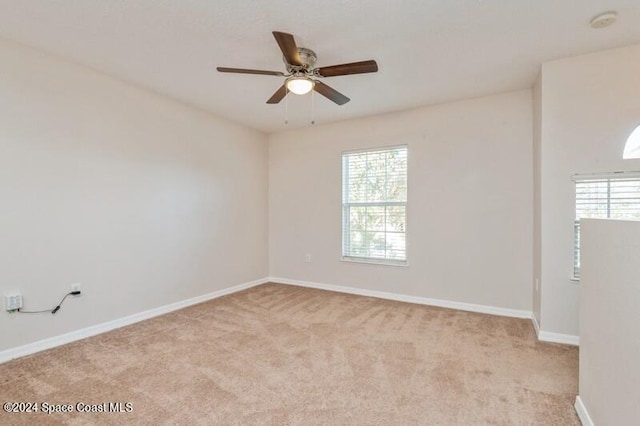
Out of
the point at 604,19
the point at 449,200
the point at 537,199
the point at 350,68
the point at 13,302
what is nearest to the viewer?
the point at 604,19

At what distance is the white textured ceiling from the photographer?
2090 millimetres

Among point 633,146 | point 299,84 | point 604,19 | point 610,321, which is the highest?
point 604,19

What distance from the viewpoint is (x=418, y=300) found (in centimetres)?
408

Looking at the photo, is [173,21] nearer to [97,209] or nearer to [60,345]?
[97,209]

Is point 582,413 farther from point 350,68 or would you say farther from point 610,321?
point 350,68

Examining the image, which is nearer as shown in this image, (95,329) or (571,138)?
(571,138)

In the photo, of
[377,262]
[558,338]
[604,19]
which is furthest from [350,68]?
[558,338]

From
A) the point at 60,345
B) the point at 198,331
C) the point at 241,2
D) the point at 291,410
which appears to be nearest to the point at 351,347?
the point at 291,410

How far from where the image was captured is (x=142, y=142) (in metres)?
3.48

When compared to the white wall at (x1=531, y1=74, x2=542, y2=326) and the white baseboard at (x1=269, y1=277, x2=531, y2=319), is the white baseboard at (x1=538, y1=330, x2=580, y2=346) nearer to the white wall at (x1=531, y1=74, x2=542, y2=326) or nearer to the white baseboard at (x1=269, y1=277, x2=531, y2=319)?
the white wall at (x1=531, y1=74, x2=542, y2=326)

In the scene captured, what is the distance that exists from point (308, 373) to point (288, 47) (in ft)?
7.70

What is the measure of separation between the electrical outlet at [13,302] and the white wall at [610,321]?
13.1 feet

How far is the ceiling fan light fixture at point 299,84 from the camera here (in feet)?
8.04

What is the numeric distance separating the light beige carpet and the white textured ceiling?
8.57 ft
